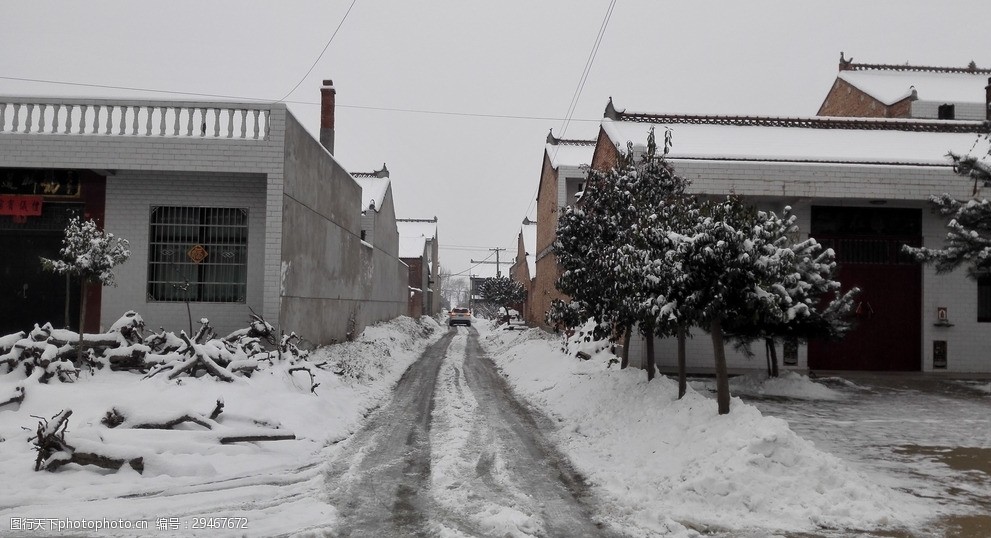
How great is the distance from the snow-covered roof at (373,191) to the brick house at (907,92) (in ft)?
75.6

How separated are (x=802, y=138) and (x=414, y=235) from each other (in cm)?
4287

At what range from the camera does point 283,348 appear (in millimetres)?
12297

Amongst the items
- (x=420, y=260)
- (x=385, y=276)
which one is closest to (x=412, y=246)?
(x=420, y=260)

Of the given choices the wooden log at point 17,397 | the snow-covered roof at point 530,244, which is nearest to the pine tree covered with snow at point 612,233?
the wooden log at point 17,397

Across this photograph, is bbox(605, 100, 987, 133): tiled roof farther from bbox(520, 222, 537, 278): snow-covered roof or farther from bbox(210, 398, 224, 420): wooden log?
bbox(520, 222, 537, 278): snow-covered roof

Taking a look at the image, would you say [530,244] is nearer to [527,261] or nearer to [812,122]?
[527,261]

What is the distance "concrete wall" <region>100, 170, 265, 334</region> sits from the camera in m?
13.9

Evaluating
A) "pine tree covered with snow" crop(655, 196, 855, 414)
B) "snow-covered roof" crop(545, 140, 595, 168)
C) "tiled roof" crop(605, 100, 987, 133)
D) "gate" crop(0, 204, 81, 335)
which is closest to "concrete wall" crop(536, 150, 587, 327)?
"snow-covered roof" crop(545, 140, 595, 168)

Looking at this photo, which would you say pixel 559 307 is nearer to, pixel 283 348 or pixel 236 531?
pixel 283 348

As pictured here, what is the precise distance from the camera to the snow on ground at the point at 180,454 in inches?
A: 221

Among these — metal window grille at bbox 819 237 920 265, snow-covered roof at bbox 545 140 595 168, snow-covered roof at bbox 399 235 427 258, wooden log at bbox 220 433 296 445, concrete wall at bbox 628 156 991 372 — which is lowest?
wooden log at bbox 220 433 296 445

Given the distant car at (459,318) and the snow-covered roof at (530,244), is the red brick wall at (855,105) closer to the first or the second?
the snow-covered roof at (530,244)

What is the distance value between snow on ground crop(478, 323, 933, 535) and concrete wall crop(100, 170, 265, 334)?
27.4ft

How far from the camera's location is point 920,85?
92.1 ft
